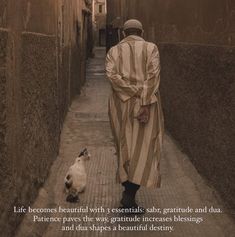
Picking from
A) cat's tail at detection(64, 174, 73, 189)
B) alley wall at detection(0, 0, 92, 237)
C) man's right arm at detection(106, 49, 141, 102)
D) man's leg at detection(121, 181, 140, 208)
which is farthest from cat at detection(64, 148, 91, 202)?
man's right arm at detection(106, 49, 141, 102)

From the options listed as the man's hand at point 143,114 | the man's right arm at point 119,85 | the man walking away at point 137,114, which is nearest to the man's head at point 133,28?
the man walking away at point 137,114

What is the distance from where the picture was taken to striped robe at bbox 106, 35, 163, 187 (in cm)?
433

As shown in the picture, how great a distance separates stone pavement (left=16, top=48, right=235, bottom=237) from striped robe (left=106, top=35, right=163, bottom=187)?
403mm

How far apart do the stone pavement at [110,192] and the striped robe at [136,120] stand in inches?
15.9

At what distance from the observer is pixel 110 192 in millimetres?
5000

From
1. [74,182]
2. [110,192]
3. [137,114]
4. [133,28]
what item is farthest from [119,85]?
[110,192]

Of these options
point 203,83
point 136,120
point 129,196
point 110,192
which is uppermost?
point 203,83

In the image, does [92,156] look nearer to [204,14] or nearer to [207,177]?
[207,177]

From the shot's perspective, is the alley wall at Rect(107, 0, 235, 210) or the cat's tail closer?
the alley wall at Rect(107, 0, 235, 210)

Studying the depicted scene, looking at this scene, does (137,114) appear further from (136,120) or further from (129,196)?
(129,196)

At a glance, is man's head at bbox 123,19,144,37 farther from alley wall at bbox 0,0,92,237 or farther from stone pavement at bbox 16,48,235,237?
stone pavement at bbox 16,48,235,237

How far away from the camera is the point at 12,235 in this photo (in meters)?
3.40

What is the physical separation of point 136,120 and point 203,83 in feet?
3.58

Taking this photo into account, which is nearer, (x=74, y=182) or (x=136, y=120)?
(x=136, y=120)
